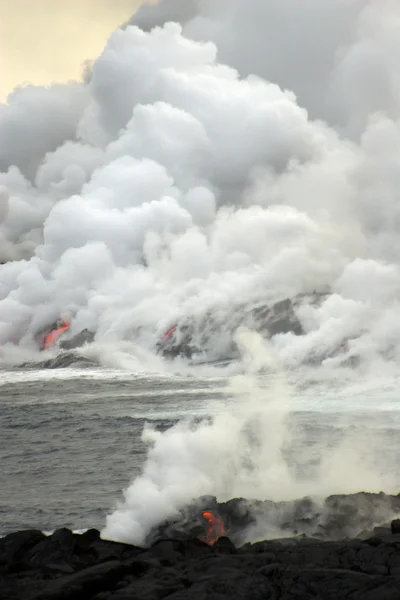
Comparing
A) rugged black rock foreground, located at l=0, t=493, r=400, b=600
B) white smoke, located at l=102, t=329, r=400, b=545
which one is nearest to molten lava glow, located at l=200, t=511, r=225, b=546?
rugged black rock foreground, located at l=0, t=493, r=400, b=600

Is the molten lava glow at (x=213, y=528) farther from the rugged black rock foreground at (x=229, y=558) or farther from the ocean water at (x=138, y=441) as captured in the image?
the ocean water at (x=138, y=441)

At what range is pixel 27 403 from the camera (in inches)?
2825

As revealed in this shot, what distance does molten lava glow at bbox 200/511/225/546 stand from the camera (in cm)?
2119

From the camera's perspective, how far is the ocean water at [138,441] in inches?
1113

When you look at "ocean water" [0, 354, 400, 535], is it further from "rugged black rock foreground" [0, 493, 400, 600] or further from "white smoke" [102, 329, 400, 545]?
"rugged black rock foreground" [0, 493, 400, 600]

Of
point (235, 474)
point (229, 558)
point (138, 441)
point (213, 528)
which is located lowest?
point (213, 528)

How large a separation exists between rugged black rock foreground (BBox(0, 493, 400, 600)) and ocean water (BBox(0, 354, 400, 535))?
3589mm

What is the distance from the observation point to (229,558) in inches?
673

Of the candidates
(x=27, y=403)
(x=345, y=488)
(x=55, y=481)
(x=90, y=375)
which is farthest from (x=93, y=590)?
(x=90, y=375)

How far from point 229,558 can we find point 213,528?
4825 millimetres

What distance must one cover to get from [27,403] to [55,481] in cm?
3963

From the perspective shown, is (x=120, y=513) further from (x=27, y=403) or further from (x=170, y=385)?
(x=170, y=385)

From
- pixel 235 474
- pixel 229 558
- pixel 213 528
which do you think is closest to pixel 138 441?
pixel 235 474

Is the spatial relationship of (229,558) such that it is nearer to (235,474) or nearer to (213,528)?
(213,528)
